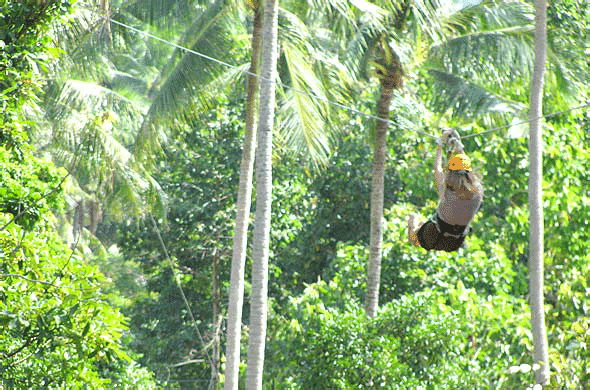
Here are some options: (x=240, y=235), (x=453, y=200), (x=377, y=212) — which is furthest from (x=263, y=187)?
(x=453, y=200)

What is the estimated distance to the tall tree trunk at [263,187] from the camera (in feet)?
35.0

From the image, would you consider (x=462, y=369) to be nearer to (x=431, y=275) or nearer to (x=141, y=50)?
(x=431, y=275)

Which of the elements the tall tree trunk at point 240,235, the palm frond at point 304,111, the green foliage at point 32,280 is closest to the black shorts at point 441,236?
the green foliage at point 32,280

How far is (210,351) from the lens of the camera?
19000mm

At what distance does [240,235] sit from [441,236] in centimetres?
562

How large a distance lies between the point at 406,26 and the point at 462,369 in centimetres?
486

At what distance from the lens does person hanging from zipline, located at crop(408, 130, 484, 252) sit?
6617 millimetres

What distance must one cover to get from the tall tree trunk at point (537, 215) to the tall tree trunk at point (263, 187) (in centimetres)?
334

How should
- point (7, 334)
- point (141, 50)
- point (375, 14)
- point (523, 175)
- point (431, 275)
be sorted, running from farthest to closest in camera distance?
point (141, 50) → point (523, 175) → point (431, 275) → point (375, 14) → point (7, 334)

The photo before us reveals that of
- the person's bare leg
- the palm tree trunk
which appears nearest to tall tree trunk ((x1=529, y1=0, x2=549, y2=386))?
the palm tree trunk

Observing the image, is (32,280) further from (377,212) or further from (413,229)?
(377,212)

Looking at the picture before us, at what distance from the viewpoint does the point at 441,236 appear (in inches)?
280

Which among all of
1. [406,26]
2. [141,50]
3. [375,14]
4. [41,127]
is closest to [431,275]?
[406,26]

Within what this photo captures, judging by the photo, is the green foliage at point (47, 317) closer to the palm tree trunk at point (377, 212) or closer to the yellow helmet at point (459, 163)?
the yellow helmet at point (459, 163)
